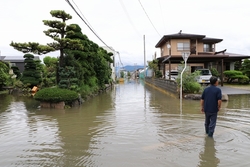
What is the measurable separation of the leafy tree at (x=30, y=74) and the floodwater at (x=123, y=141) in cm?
1327

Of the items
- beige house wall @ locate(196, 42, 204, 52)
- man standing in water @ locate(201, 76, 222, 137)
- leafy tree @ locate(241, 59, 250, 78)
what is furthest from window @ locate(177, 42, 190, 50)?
man standing in water @ locate(201, 76, 222, 137)

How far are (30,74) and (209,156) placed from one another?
20473 millimetres

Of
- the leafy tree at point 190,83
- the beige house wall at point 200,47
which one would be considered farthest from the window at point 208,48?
the leafy tree at point 190,83

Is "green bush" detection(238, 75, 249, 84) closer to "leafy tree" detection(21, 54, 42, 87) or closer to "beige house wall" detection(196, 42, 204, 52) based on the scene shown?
"beige house wall" detection(196, 42, 204, 52)

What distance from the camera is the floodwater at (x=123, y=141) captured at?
4.65 metres

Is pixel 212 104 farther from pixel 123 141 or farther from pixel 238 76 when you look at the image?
pixel 238 76

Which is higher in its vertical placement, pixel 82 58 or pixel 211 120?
pixel 82 58

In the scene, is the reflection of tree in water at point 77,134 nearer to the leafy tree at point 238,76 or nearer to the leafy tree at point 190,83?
the leafy tree at point 190,83

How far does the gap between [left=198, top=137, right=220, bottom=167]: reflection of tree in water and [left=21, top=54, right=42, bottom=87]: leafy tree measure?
19.3 m

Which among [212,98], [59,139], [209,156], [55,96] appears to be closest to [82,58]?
[55,96]

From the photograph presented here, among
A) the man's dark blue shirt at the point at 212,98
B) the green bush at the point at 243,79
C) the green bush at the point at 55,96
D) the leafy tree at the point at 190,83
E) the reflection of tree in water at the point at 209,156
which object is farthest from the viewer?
the green bush at the point at 243,79

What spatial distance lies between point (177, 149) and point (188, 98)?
32.2ft

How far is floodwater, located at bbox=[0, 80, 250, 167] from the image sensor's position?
465cm

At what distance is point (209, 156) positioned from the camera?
4863 millimetres
